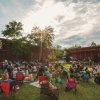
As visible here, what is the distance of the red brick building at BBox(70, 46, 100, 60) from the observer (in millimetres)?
46688

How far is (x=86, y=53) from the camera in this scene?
50.4 meters

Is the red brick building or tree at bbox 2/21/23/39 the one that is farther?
the red brick building

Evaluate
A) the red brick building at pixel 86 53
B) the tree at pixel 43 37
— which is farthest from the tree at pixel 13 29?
the red brick building at pixel 86 53

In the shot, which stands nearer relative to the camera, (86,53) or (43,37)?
(43,37)

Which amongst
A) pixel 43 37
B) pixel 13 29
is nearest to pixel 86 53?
pixel 43 37

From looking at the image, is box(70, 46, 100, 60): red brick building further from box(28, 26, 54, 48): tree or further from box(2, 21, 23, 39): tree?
box(2, 21, 23, 39): tree

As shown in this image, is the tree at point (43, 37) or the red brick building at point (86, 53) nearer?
the tree at point (43, 37)

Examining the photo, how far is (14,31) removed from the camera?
99.8 feet

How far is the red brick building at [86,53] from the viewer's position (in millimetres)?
46688

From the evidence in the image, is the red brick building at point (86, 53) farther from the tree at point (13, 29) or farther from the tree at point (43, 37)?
the tree at point (13, 29)

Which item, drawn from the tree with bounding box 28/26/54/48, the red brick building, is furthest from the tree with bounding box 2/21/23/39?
the red brick building

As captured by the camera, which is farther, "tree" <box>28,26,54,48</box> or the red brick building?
the red brick building

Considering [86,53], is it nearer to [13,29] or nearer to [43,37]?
[43,37]

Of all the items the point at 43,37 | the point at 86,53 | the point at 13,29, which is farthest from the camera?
the point at 86,53
